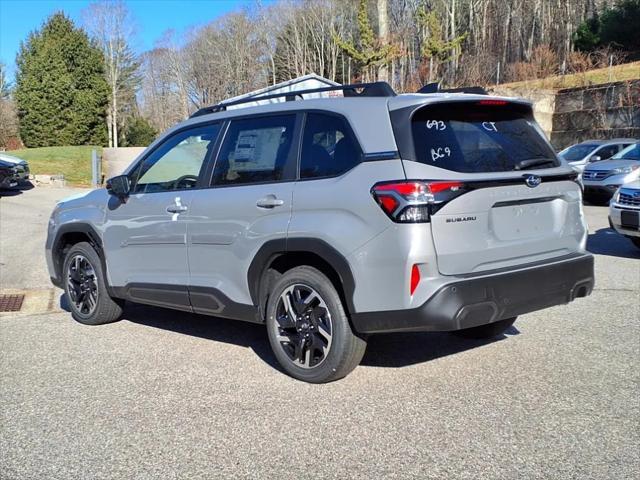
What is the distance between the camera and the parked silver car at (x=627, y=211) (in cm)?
916

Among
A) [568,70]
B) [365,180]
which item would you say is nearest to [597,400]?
[365,180]

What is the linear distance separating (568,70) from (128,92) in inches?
1229

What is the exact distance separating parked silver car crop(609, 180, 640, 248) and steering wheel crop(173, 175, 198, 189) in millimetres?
6733

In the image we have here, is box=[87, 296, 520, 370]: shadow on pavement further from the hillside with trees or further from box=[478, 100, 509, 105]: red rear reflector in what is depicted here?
the hillside with trees

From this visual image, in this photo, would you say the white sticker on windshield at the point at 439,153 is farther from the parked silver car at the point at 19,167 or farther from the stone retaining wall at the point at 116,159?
the stone retaining wall at the point at 116,159

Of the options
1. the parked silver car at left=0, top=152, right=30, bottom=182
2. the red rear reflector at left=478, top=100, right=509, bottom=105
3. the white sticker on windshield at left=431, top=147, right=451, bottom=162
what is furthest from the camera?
the parked silver car at left=0, top=152, right=30, bottom=182

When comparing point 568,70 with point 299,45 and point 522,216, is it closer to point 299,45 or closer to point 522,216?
point 299,45

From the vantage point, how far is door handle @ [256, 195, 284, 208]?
4391 millimetres

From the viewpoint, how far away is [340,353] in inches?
164

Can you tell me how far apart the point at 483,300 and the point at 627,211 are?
21.0 ft

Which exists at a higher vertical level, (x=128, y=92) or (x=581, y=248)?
(x=128, y=92)

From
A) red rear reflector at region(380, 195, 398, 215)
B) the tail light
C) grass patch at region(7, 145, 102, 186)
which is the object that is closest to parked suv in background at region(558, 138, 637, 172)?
the tail light

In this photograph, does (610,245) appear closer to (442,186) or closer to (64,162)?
(442,186)

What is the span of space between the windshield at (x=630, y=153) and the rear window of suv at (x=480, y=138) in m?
14.1
